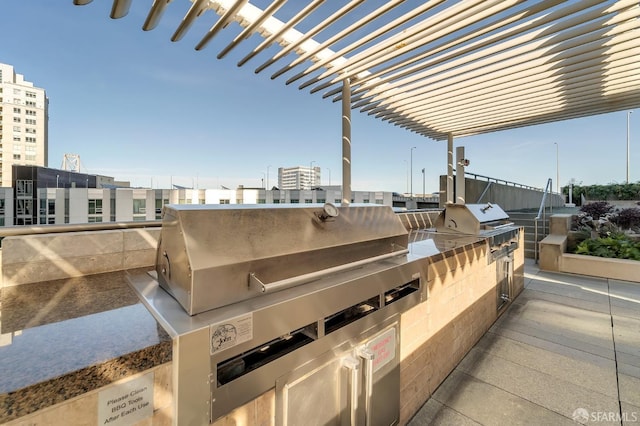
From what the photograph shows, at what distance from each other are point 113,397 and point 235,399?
1.09 feet

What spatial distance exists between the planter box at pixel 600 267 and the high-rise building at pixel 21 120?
53.5 feet

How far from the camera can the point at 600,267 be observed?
5074 mm

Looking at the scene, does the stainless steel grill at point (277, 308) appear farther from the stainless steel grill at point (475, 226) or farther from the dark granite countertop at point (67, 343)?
the stainless steel grill at point (475, 226)

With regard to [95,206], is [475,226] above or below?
below

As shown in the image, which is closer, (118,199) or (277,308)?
(277,308)

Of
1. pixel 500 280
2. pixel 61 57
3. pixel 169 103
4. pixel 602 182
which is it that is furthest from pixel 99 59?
pixel 602 182

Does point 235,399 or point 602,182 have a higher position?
point 602,182

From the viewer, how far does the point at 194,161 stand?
17.6 meters

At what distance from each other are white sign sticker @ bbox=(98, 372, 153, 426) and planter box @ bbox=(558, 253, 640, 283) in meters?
7.28

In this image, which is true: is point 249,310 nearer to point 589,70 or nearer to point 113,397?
point 113,397

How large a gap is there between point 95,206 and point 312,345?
4.86 m

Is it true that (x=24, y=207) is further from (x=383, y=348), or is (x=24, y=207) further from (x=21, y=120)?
(x=21, y=120)

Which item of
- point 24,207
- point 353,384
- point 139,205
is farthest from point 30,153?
point 353,384

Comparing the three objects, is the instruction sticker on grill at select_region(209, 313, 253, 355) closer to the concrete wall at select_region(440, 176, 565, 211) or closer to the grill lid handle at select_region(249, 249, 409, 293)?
the grill lid handle at select_region(249, 249, 409, 293)
